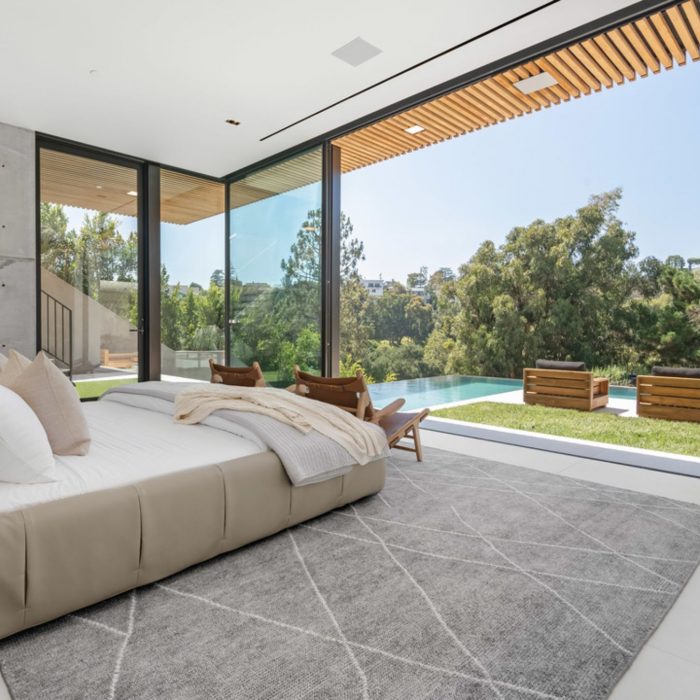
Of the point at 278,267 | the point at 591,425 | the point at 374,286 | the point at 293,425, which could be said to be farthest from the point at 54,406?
the point at 374,286

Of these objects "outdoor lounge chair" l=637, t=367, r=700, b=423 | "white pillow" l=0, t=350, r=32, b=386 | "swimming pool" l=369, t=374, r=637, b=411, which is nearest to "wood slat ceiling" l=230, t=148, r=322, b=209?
"white pillow" l=0, t=350, r=32, b=386

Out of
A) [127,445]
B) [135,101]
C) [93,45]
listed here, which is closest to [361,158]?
[135,101]

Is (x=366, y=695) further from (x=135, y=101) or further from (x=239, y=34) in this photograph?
(x=135, y=101)

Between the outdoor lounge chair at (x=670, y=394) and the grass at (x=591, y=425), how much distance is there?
107 millimetres

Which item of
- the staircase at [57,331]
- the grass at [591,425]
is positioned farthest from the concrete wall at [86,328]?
the grass at [591,425]

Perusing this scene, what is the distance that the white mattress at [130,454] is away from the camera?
1756 millimetres

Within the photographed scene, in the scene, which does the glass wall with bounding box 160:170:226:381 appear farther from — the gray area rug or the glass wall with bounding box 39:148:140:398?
the gray area rug

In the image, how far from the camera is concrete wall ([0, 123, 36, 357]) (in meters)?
4.68

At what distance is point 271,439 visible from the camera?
241 centimetres

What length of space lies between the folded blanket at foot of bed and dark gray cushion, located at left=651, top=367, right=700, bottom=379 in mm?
4565

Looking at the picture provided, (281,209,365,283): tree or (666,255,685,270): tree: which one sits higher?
(666,255,685,270): tree

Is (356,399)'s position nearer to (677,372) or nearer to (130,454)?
(130,454)

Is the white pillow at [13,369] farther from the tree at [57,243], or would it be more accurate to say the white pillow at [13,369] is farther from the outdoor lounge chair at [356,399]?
the tree at [57,243]

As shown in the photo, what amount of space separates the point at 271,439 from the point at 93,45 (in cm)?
298
